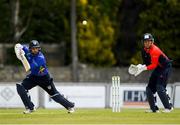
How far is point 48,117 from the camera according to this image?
22.6 metres

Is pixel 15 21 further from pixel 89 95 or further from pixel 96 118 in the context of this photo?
pixel 96 118

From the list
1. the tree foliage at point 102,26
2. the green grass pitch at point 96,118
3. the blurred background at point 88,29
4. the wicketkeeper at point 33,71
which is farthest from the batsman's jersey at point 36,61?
the tree foliage at point 102,26

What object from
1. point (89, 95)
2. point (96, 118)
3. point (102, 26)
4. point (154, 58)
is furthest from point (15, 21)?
point (96, 118)

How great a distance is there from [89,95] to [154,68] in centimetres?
1022

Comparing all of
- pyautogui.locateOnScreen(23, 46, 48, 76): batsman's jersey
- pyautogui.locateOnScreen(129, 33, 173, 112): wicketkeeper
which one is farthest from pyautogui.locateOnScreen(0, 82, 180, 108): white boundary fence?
pyautogui.locateOnScreen(23, 46, 48, 76): batsman's jersey

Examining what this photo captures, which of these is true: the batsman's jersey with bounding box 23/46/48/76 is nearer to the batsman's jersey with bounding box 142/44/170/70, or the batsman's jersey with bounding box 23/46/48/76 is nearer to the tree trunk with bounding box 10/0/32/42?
the batsman's jersey with bounding box 142/44/170/70

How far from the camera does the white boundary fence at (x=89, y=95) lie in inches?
1323

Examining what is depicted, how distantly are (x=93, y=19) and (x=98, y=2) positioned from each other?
1455mm

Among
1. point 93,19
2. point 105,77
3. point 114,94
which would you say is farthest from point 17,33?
point 114,94

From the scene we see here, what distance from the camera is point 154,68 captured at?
24453 millimetres

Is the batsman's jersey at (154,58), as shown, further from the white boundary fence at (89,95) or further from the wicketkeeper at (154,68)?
the white boundary fence at (89,95)

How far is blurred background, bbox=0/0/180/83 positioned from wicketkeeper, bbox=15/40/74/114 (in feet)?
100

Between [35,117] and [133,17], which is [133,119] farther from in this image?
[133,17]

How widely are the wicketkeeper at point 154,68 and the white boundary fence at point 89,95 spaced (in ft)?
28.9
